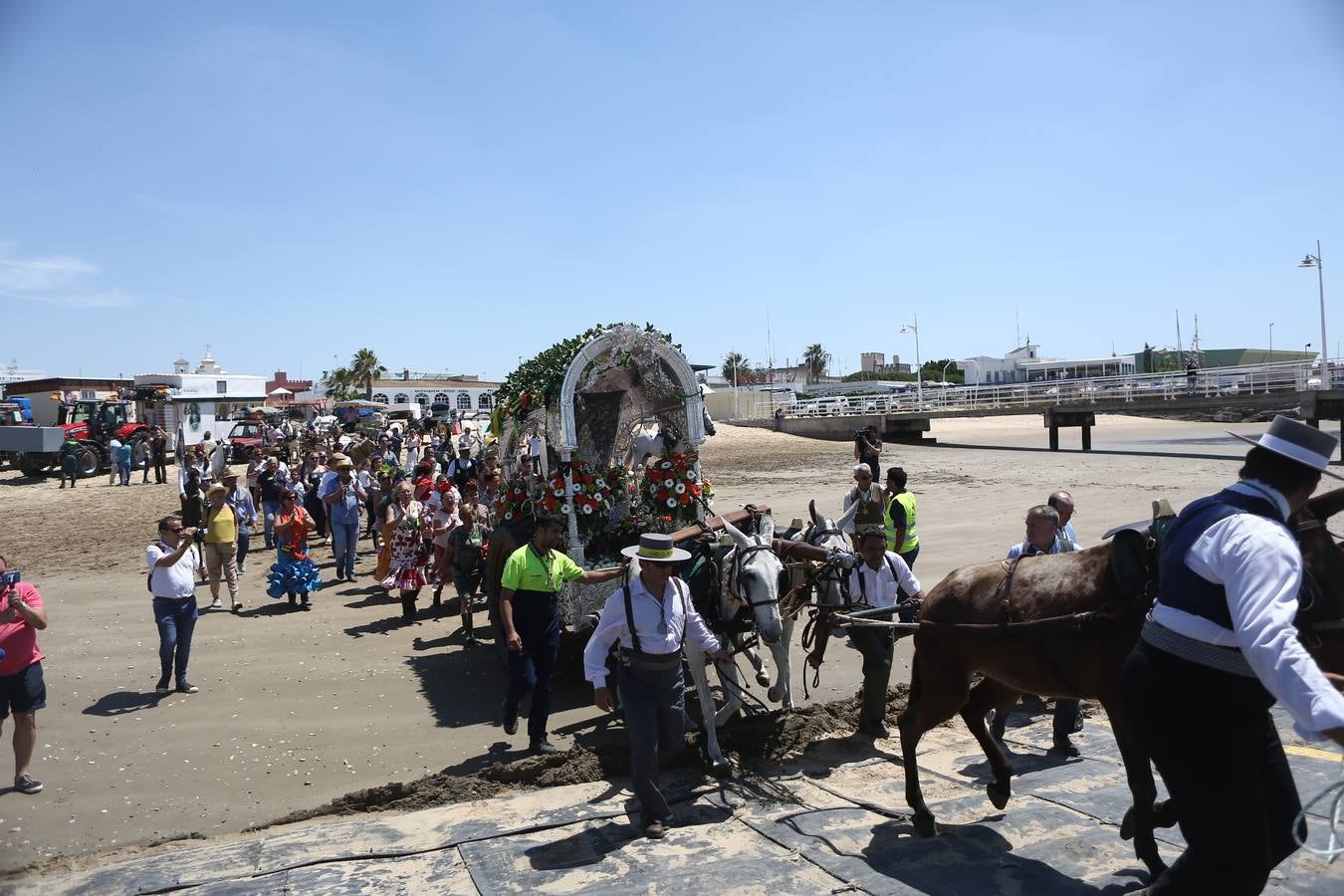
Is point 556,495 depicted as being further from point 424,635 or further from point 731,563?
point 424,635

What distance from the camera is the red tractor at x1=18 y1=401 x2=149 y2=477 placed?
30078mm

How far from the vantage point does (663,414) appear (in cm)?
1077

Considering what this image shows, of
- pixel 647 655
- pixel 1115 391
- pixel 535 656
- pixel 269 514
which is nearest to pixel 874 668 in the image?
pixel 647 655

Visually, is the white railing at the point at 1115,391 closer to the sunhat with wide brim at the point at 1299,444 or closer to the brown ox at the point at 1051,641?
the brown ox at the point at 1051,641

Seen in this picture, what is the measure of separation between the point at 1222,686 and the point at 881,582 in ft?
13.3

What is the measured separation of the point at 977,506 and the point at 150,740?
16.7m

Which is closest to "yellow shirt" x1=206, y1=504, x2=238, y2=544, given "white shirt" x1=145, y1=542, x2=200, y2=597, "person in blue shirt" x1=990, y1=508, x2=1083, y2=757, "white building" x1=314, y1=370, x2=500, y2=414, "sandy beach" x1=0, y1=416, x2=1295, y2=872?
"sandy beach" x1=0, y1=416, x2=1295, y2=872

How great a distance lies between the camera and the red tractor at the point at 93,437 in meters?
30.1

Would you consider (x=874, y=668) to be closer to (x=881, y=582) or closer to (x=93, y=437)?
(x=881, y=582)

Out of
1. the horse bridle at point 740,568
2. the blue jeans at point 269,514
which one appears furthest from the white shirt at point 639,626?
the blue jeans at point 269,514

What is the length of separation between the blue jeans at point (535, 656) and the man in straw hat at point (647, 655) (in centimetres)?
126

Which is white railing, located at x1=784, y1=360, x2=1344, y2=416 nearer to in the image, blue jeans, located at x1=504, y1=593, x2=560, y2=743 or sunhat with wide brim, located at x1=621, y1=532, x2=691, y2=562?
blue jeans, located at x1=504, y1=593, x2=560, y2=743

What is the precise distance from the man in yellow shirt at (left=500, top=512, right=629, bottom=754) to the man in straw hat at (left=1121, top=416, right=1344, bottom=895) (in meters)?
4.35

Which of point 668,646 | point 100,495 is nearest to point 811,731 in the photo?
point 668,646
